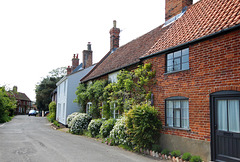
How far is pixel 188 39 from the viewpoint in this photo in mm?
8922

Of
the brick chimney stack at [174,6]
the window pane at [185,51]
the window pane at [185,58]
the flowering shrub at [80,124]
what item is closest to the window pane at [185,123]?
the window pane at [185,58]

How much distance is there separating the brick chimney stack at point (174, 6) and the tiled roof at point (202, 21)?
1087 millimetres

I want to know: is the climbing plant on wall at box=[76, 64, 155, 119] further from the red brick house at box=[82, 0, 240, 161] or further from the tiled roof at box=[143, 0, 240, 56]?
the tiled roof at box=[143, 0, 240, 56]

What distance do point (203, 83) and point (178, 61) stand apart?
1.84 meters

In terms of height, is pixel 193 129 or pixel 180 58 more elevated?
pixel 180 58

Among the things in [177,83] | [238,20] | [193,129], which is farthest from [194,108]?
[238,20]

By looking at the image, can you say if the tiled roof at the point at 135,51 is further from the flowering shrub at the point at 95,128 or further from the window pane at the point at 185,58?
the flowering shrub at the point at 95,128

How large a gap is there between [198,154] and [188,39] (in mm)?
4671

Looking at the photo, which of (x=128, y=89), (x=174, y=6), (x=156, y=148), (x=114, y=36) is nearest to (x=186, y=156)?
(x=156, y=148)

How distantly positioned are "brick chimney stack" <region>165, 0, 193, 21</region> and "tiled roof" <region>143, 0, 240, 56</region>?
42.8 inches

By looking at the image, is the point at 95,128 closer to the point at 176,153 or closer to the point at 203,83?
the point at 176,153

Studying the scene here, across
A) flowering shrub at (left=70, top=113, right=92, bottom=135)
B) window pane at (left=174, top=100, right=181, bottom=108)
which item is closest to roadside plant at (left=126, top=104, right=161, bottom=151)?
window pane at (left=174, top=100, right=181, bottom=108)

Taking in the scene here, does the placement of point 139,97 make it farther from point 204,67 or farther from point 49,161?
point 49,161

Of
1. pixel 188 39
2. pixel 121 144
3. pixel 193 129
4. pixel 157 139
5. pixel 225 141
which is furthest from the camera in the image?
pixel 121 144
